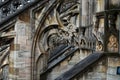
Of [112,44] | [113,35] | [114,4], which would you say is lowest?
[112,44]

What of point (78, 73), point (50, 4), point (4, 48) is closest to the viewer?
point (78, 73)

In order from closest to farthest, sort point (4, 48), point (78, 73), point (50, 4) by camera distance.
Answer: point (78, 73) → point (50, 4) → point (4, 48)

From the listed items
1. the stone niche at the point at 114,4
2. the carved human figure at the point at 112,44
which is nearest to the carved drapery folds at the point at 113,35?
the carved human figure at the point at 112,44

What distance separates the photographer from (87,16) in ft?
33.1

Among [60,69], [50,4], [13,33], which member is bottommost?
[60,69]

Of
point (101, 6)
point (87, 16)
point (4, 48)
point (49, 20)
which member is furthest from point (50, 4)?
point (4, 48)

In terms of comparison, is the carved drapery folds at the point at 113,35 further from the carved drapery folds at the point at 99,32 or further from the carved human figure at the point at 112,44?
the carved drapery folds at the point at 99,32

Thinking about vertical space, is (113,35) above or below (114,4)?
below

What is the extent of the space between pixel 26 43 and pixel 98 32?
364 cm

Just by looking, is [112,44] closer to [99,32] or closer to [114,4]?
[99,32]

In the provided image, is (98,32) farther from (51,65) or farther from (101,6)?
(51,65)

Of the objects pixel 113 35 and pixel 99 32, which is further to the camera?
pixel 99 32

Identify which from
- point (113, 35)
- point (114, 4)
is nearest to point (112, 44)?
point (113, 35)

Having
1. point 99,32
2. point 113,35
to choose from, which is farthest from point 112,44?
point 99,32
